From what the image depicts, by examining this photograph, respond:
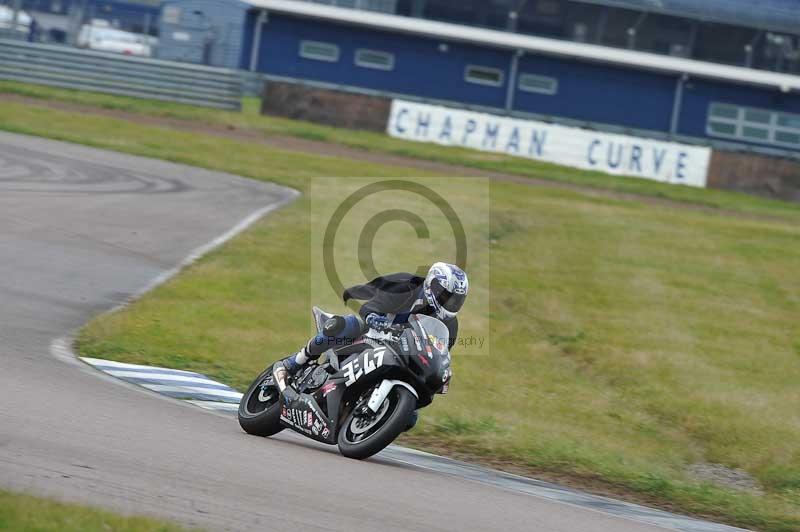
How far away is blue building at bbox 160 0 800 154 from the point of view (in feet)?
150

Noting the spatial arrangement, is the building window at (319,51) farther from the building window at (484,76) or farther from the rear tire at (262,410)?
the rear tire at (262,410)

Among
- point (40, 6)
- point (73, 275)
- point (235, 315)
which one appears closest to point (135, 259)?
point (73, 275)

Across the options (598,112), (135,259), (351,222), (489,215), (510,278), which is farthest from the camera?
(598,112)

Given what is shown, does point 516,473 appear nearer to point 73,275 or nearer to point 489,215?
point 73,275

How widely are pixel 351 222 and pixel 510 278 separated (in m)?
4.74

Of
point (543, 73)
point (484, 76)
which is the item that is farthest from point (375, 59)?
point (543, 73)

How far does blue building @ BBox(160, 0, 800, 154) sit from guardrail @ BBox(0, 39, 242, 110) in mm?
8332

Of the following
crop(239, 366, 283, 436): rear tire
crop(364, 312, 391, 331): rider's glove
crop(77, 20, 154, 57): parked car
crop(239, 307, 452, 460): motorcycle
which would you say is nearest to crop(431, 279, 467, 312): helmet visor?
crop(239, 307, 452, 460): motorcycle

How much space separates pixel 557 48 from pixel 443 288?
38.5 m

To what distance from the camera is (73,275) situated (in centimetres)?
1554

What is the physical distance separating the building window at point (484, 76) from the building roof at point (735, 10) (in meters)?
4.41

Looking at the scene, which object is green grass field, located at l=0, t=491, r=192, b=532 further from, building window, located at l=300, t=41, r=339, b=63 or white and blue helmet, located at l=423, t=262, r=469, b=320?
building window, located at l=300, t=41, r=339, b=63

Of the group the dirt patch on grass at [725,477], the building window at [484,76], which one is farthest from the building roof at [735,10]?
the dirt patch on grass at [725,477]

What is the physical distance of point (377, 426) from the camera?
8586mm
